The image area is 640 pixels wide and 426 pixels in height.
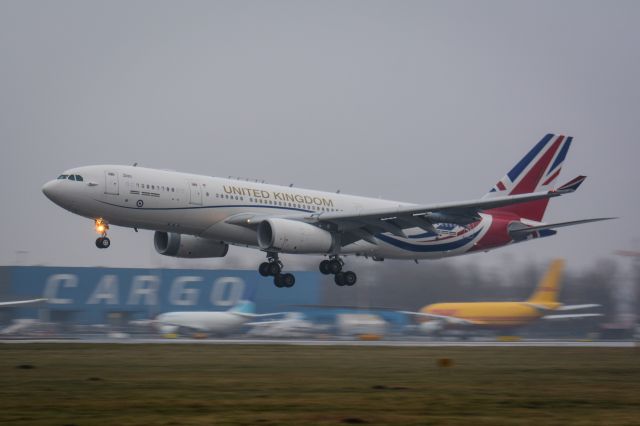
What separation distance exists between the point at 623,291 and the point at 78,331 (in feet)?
160

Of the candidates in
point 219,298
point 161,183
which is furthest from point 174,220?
point 219,298

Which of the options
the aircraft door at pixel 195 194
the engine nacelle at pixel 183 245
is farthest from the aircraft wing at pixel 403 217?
the engine nacelle at pixel 183 245

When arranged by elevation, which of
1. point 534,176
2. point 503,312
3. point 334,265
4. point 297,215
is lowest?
point 503,312

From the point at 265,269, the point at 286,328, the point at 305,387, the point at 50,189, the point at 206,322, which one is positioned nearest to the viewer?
the point at 305,387

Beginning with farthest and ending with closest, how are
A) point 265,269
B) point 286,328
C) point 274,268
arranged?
point 286,328 → point 265,269 → point 274,268

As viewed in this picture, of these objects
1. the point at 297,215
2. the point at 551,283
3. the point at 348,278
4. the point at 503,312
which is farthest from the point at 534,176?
the point at 551,283

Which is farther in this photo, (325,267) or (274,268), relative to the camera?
(325,267)

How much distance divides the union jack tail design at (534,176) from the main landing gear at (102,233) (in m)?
21.4

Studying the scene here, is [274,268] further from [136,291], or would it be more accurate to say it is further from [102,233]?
[136,291]

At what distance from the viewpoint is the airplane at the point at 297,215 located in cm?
3991

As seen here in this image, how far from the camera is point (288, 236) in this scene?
4191 centimetres

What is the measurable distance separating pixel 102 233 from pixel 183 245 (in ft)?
22.2

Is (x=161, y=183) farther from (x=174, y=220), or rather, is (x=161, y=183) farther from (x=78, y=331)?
(x=78, y=331)

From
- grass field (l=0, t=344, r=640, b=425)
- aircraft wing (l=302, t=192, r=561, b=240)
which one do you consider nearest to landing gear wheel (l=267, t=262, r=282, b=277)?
aircraft wing (l=302, t=192, r=561, b=240)
